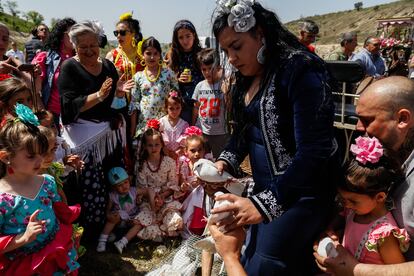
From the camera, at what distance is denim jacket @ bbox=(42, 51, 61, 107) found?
14.6 ft

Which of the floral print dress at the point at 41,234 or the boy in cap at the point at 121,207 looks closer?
the floral print dress at the point at 41,234

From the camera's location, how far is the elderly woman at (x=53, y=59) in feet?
14.5

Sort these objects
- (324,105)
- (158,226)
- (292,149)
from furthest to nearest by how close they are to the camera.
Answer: (158,226) → (292,149) → (324,105)

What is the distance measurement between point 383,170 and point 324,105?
39cm

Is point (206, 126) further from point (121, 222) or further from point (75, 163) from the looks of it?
point (75, 163)

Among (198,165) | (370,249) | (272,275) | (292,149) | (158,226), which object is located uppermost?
(292,149)

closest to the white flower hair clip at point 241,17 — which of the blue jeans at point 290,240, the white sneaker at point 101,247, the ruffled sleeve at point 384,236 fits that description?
the blue jeans at point 290,240

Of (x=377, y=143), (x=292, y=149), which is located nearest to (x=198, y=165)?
(x=292, y=149)

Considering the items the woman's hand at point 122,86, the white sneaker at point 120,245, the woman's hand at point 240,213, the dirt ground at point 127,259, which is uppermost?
the woman's hand at point 122,86

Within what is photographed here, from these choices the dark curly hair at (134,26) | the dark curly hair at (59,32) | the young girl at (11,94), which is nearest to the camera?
the young girl at (11,94)

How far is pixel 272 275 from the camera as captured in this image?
1.70 meters

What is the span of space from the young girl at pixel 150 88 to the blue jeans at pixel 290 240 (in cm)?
284

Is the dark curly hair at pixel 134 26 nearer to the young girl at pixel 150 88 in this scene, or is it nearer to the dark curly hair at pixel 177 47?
the dark curly hair at pixel 177 47

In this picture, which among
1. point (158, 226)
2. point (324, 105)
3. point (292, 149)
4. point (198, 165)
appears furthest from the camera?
point (158, 226)
